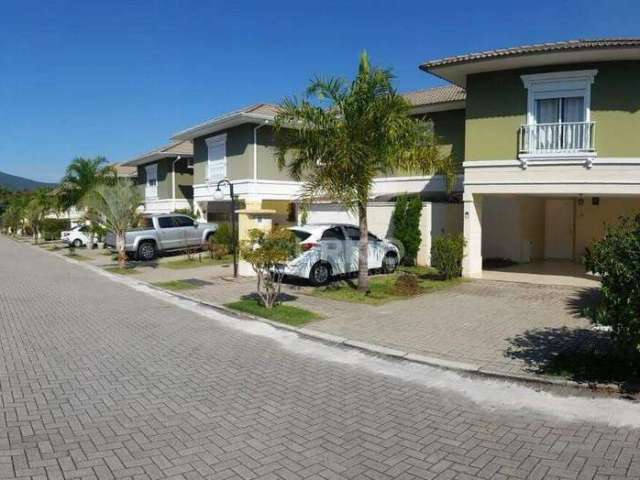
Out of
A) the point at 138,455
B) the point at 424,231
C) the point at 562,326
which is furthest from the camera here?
the point at 424,231

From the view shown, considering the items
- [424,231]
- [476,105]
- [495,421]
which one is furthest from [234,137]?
[495,421]

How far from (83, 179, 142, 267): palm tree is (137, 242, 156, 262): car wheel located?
215 cm

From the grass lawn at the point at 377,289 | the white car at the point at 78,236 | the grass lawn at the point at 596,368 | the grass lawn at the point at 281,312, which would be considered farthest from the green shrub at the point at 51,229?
the grass lawn at the point at 596,368

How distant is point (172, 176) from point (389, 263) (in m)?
19.7

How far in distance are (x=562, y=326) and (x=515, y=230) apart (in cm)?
988

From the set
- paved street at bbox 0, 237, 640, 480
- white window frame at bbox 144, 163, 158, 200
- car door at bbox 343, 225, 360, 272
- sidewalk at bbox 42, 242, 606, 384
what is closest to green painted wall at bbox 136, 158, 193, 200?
white window frame at bbox 144, 163, 158, 200

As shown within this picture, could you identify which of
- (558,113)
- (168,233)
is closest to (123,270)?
(168,233)

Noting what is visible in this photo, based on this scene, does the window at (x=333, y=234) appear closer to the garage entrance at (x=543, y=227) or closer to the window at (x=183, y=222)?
the garage entrance at (x=543, y=227)

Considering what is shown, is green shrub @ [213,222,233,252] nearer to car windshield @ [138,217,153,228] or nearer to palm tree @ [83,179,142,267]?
car windshield @ [138,217,153,228]

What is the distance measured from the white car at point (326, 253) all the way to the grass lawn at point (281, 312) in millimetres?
2183

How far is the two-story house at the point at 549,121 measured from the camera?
41.7ft

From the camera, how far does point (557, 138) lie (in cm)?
1342

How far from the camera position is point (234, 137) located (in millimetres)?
22766

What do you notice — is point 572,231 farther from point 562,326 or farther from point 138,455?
point 138,455
